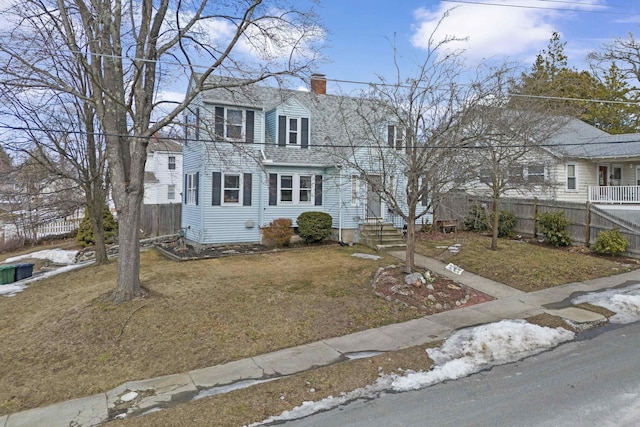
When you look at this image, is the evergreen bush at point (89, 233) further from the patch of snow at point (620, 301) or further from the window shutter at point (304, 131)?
the patch of snow at point (620, 301)

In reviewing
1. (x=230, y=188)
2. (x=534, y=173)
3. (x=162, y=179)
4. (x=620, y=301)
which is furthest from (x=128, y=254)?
(x=162, y=179)

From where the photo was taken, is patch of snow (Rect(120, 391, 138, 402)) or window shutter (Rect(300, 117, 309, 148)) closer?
patch of snow (Rect(120, 391, 138, 402))

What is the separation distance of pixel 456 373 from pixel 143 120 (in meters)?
8.08

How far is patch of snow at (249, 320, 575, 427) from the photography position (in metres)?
4.61

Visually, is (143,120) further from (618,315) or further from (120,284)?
(618,315)

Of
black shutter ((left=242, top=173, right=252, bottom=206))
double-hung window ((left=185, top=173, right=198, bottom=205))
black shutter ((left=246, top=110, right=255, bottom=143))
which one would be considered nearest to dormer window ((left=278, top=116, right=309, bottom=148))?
black shutter ((left=246, top=110, right=255, bottom=143))

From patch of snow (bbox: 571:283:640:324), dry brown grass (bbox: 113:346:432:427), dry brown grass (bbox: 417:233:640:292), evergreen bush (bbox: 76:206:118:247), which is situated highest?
evergreen bush (bbox: 76:206:118:247)

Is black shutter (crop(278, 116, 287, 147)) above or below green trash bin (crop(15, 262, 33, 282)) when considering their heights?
above

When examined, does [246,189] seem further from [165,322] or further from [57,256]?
[57,256]

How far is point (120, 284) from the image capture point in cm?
821

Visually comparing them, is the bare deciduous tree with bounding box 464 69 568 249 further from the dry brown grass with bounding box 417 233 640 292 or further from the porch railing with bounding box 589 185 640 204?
the porch railing with bounding box 589 185 640 204

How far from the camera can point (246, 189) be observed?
1571 cm

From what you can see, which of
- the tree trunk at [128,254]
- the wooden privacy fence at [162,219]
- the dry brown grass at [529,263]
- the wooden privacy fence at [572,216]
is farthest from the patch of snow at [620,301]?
the wooden privacy fence at [162,219]

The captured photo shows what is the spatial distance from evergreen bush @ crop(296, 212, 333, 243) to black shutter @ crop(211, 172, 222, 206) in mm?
3408
